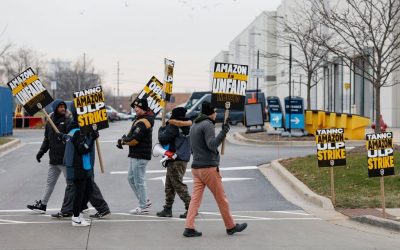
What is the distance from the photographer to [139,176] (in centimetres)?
1231

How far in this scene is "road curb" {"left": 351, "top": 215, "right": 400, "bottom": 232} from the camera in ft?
36.2

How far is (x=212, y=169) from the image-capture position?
10102 millimetres

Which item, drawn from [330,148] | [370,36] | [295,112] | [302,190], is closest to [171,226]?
[330,148]

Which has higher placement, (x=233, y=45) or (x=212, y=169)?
(x=233, y=45)

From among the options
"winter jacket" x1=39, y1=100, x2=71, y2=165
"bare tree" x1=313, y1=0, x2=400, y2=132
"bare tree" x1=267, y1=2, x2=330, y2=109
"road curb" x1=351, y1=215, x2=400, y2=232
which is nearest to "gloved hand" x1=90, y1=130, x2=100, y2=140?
"winter jacket" x1=39, y1=100, x2=71, y2=165

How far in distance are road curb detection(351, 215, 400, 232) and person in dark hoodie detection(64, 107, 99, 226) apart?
4211mm

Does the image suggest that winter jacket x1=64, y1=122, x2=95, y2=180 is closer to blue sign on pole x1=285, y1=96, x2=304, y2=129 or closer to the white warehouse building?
the white warehouse building

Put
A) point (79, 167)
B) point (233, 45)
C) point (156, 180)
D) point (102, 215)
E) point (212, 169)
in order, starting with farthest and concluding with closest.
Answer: point (233, 45) → point (156, 180) → point (102, 215) → point (79, 167) → point (212, 169)

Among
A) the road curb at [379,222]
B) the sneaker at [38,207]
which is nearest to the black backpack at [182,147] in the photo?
the sneaker at [38,207]

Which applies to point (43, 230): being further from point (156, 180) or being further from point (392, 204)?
point (156, 180)

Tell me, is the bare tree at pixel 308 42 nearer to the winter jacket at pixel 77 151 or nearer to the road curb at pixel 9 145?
the road curb at pixel 9 145

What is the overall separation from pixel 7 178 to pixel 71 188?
7.82 meters

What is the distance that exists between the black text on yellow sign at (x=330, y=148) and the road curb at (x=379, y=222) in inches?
76.5

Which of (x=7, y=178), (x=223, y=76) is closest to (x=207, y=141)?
(x=223, y=76)
